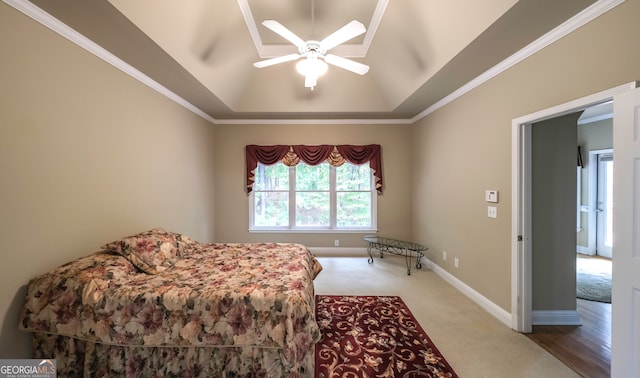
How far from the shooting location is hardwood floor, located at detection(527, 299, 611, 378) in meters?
1.93

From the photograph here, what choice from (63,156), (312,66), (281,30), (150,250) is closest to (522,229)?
(312,66)

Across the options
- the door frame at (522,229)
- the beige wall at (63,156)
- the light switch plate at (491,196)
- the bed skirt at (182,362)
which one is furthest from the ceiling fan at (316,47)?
the bed skirt at (182,362)

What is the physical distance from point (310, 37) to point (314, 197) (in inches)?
110

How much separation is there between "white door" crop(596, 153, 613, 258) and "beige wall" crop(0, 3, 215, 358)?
7.81m

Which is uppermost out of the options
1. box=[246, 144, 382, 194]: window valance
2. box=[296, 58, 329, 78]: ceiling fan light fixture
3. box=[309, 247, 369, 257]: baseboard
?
box=[296, 58, 329, 78]: ceiling fan light fixture

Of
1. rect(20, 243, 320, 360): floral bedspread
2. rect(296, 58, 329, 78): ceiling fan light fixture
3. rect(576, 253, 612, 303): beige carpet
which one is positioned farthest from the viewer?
rect(576, 253, 612, 303): beige carpet

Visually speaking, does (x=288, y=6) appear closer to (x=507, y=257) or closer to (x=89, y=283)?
(x=89, y=283)

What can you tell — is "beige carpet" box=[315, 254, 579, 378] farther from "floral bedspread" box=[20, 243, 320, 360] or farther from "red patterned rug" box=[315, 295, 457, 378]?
"floral bedspread" box=[20, 243, 320, 360]

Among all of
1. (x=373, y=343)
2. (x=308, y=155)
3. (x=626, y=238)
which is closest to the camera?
(x=626, y=238)

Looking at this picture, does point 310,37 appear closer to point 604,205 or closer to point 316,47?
point 316,47

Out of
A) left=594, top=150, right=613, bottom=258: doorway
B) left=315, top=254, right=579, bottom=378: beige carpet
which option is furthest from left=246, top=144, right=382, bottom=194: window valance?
left=594, top=150, right=613, bottom=258: doorway

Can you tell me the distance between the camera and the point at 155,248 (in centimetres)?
226

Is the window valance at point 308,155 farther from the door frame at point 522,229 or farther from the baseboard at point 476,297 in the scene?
the door frame at point 522,229

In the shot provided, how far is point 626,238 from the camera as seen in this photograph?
1.47m
